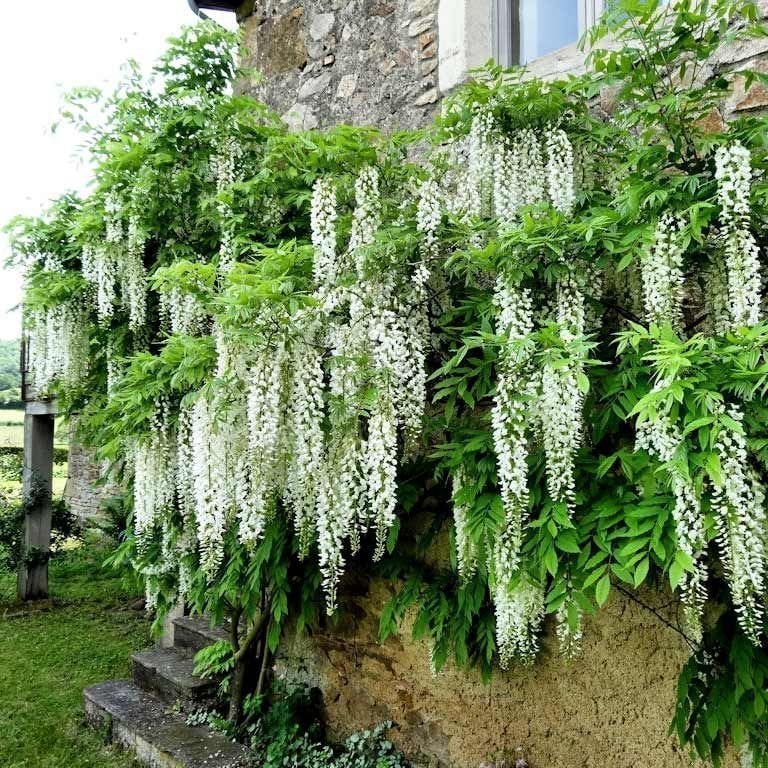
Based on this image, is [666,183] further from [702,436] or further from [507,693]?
[507,693]

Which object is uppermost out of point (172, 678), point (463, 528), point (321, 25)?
point (321, 25)

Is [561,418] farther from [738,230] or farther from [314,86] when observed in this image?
[314,86]

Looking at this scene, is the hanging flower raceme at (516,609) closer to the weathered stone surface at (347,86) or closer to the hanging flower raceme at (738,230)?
the hanging flower raceme at (738,230)

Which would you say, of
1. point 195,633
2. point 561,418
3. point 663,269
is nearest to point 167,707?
point 195,633

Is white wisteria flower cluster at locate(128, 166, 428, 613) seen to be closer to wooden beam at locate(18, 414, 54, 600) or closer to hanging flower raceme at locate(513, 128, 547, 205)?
hanging flower raceme at locate(513, 128, 547, 205)

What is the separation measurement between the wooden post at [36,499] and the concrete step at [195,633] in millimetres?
3060

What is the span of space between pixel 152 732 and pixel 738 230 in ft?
12.2

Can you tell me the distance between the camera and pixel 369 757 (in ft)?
11.9

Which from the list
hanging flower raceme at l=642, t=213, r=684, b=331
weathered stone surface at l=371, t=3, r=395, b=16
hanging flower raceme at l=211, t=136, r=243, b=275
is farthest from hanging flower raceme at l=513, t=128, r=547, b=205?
weathered stone surface at l=371, t=3, r=395, b=16

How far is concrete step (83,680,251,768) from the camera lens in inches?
146

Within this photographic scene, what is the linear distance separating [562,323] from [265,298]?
103cm

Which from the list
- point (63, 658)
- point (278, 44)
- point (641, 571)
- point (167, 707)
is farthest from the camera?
point (63, 658)

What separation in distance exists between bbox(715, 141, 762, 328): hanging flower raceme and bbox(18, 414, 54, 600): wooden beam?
671 cm

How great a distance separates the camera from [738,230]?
235 cm
